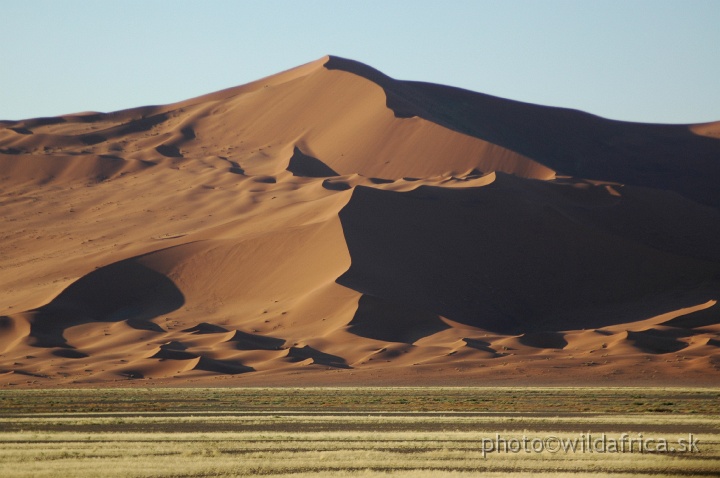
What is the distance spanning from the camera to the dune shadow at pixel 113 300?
50844 millimetres

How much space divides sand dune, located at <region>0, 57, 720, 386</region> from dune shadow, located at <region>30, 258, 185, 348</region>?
118 millimetres

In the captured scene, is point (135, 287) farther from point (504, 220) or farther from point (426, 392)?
point (426, 392)

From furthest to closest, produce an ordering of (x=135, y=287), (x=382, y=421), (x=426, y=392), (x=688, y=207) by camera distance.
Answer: (x=688, y=207)
(x=135, y=287)
(x=426, y=392)
(x=382, y=421)

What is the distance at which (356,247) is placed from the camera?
55156mm

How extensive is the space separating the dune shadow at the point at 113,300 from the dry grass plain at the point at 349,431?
1675 cm

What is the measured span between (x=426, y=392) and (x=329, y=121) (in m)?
52.5

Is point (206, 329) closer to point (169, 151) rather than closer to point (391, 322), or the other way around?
point (391, 322)

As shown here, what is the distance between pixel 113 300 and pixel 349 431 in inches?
1428

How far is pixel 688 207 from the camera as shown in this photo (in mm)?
68000

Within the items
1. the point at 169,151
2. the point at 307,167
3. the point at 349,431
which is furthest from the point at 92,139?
the point at 349,431

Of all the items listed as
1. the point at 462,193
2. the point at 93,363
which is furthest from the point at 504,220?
the point at 93,363

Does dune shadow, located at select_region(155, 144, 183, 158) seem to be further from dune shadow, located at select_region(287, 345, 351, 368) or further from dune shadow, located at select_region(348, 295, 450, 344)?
dune shadow, located at select_region(287, 345, 351, 368)

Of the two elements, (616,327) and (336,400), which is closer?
(336,400)

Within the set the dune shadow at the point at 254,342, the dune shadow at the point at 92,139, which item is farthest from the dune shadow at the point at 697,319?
the dune shadow at the point at 92,139
